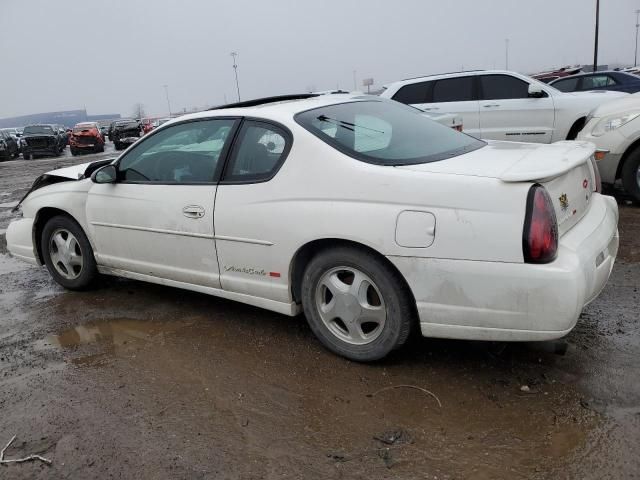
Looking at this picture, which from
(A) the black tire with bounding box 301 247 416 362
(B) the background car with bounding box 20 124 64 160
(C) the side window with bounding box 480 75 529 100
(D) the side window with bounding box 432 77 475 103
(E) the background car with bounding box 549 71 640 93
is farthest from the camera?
(B) the background car with bounding box 20 124 64 160

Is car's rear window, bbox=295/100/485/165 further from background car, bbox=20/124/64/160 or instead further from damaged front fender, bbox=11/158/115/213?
background car, bbox=20/124/64/160

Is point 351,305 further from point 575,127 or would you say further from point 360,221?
point 575,127

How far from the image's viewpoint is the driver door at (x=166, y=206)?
366 centimetres

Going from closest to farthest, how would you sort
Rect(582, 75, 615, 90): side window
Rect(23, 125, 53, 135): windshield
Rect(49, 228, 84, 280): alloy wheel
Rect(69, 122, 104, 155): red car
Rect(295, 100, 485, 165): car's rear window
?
Rect(295, 100, 485, 165): car's rear window → Rect(49, 228, 84, 280): alloy wheel → Rect(582, 75, 615, 90): side window → Rect(69, 122, 104, 155): red car → Rect(23, 125, 53, 135): windshield

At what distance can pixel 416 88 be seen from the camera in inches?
376

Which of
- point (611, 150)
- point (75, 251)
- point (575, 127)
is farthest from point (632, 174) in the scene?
point (75, 251)

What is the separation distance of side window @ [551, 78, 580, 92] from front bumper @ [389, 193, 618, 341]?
510 inches

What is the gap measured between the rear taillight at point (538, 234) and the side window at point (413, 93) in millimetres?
7289

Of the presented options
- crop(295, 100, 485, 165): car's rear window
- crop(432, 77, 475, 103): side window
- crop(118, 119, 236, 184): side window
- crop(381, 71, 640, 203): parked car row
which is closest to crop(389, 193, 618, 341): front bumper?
crop(295, 100, 485, 165): car's rear window

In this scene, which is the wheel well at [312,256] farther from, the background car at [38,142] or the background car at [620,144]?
the background car at [38,142]

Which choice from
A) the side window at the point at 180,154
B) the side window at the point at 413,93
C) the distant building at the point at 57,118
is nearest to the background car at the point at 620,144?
the side window at the point at 413,93

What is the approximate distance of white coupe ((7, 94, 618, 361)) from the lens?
261 cm

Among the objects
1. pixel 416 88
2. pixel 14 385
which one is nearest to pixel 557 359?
pixel 14 385

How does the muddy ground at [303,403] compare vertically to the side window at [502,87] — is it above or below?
below
